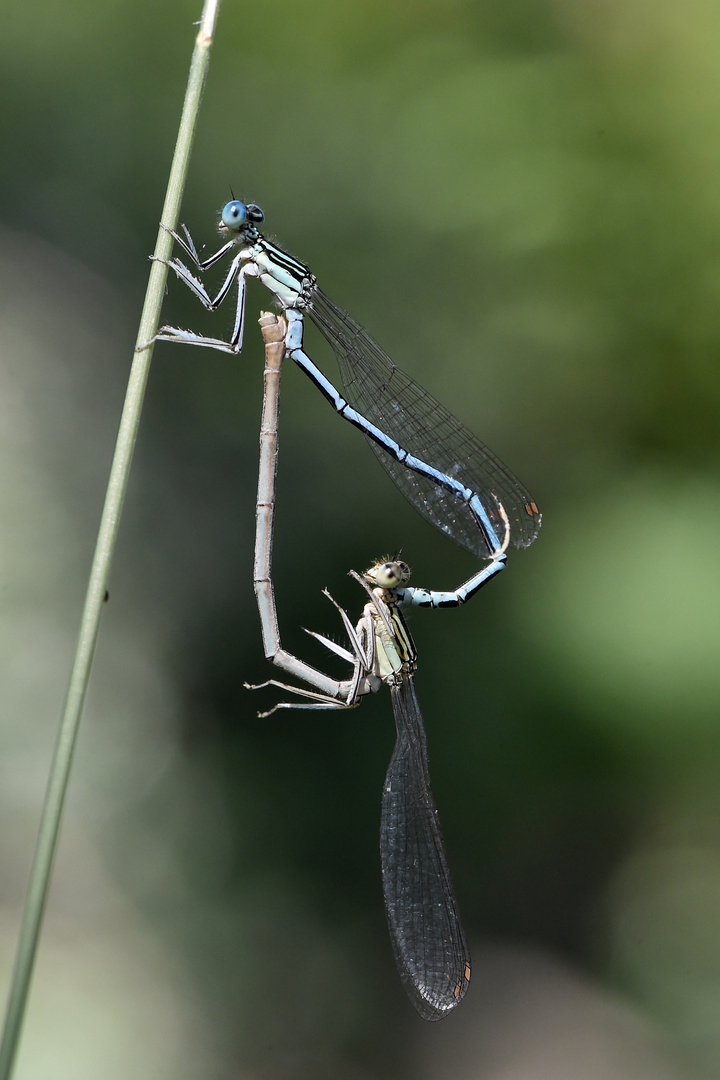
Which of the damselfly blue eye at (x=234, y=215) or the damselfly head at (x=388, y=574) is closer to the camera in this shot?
the damselfly blue eye at (x=234, y=215)

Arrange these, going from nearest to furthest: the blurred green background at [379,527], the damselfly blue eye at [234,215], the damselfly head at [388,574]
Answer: the damselfly blue eye at [234,215], the damselfly head at [388,574], the blurred green background at [379,527]

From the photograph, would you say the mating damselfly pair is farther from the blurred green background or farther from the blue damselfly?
the blurred green background

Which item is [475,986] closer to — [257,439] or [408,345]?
[257,439]

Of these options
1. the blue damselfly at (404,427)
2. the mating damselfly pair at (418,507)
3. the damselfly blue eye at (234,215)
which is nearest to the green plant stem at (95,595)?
the mating damselfly pair at (418,507)

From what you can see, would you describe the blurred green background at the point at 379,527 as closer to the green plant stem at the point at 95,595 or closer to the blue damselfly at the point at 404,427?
the blue damselfly at the point at 404,427

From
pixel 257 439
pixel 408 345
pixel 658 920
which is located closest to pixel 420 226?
pixel 408 345

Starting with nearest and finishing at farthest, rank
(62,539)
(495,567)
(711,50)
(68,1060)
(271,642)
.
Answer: (271,642), (495,567), (68,1060), (62,539), (711,50)
